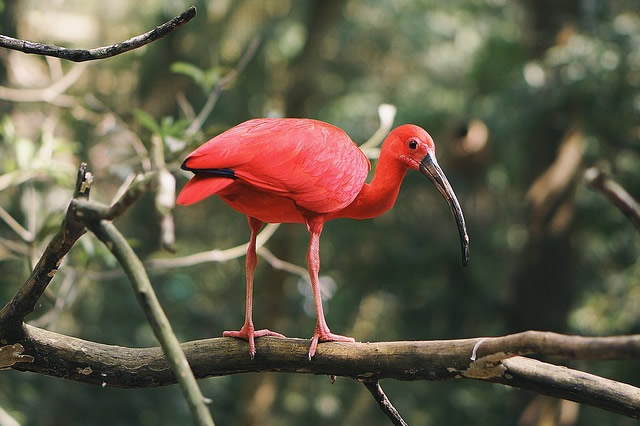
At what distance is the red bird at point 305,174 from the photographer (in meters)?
2.22

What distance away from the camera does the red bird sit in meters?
2.22

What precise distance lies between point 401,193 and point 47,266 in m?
8.43

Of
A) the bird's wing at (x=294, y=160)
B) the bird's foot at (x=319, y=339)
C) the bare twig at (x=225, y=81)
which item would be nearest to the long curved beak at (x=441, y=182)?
the bird's wing at (x=294, y=160)

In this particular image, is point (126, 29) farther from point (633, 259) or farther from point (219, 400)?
point (633, 259)

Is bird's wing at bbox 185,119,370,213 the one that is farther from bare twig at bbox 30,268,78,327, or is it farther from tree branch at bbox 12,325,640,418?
bare twig at bbox 30,268,78,327

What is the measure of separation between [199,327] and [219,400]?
3.80 ft

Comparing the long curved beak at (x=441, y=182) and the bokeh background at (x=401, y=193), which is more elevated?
the bokeh background at (x=401, y=193)

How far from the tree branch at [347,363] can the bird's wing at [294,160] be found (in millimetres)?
438

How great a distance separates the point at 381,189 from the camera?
254cm

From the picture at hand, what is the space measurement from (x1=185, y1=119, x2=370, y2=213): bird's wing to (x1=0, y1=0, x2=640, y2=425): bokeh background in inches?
130

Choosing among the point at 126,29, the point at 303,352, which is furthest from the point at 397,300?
the point at 303,352

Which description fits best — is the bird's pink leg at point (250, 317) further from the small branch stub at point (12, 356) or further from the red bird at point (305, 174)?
the small branch stub at point (12, 356)

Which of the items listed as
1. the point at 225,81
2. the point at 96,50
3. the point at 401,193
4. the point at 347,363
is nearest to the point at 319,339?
the point at 347,363

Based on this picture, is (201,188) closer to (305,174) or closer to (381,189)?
(305,174)
